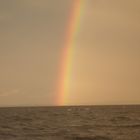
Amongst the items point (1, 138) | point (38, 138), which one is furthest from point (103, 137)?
point (1, 138)

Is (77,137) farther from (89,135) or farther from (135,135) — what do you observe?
(135,135)

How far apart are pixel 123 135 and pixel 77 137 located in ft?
16.8

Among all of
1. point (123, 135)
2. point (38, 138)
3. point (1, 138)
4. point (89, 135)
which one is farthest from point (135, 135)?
point (1, 138)

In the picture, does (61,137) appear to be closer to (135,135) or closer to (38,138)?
(38,138)

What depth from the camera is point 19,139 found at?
40.1 m

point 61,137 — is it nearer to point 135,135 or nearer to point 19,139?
point 19,139

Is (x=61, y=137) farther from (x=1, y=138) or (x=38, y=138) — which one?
(x=1, y=138)

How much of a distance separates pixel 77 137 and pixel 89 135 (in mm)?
2392

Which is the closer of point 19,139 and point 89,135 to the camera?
point 19,139

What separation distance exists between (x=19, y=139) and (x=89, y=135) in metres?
8.86

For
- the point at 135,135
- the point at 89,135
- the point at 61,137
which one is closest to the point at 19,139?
the point at 61,137

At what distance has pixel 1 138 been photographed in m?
40.5

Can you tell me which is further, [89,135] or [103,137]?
[89,135]

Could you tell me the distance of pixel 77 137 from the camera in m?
42.7
